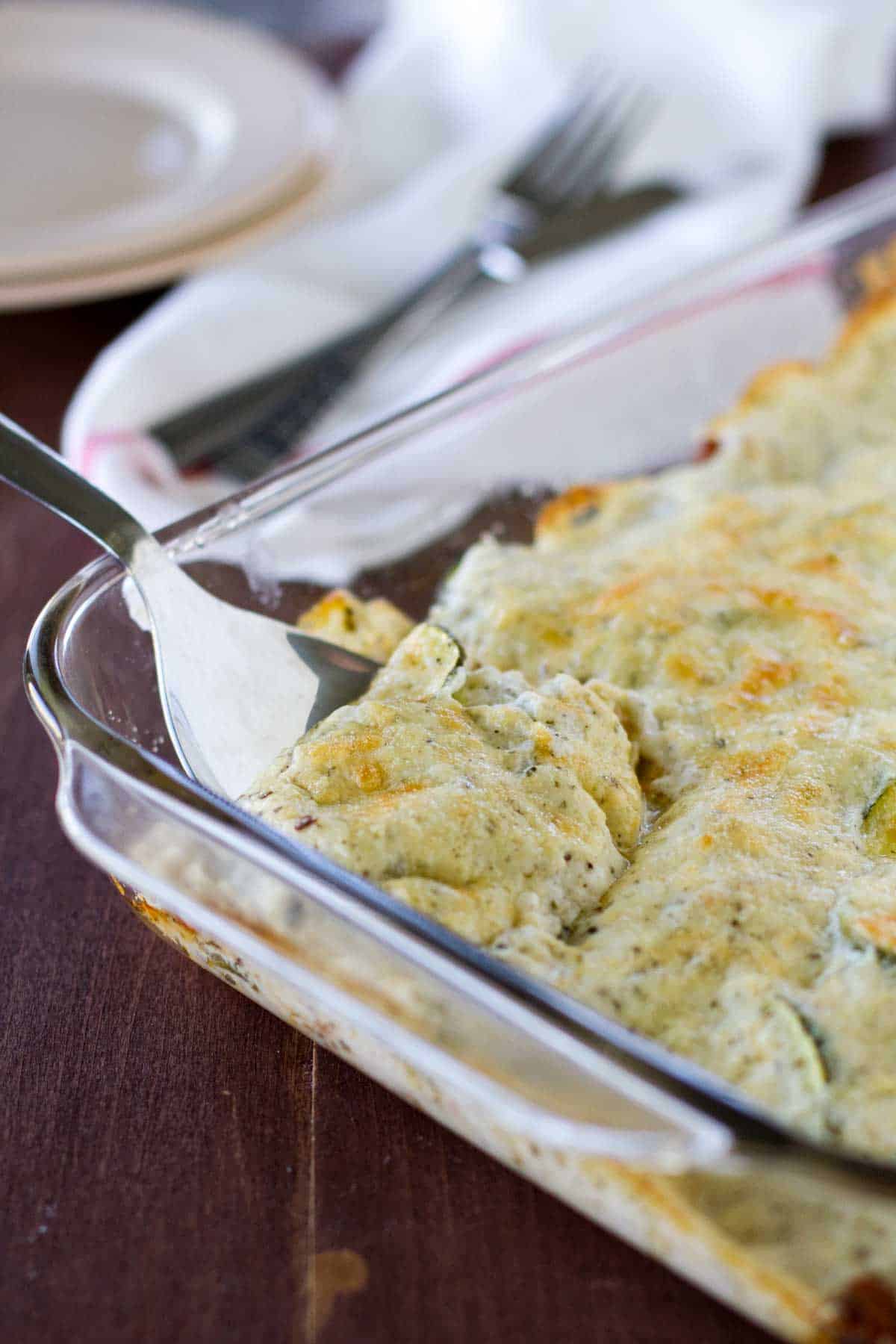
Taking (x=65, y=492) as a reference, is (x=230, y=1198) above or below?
below

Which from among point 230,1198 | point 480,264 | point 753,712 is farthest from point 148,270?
point 230,1198

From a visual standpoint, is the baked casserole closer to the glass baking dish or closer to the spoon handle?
the glass baking dish

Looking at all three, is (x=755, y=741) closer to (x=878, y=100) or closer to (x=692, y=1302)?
(x=692, y=1302)

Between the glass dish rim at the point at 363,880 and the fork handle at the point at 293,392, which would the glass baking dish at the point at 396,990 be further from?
the fork handle at the point at 293,392

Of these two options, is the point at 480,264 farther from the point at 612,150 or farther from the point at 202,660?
the point at 202,660

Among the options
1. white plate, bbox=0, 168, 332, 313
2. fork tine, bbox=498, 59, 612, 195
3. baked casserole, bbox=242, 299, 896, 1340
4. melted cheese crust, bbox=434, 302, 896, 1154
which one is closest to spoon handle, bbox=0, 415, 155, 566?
baked casserole, bbox=242, 299, 896, 1340

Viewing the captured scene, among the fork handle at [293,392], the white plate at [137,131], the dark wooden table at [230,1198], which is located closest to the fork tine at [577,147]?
the fork handle at [293,392]
